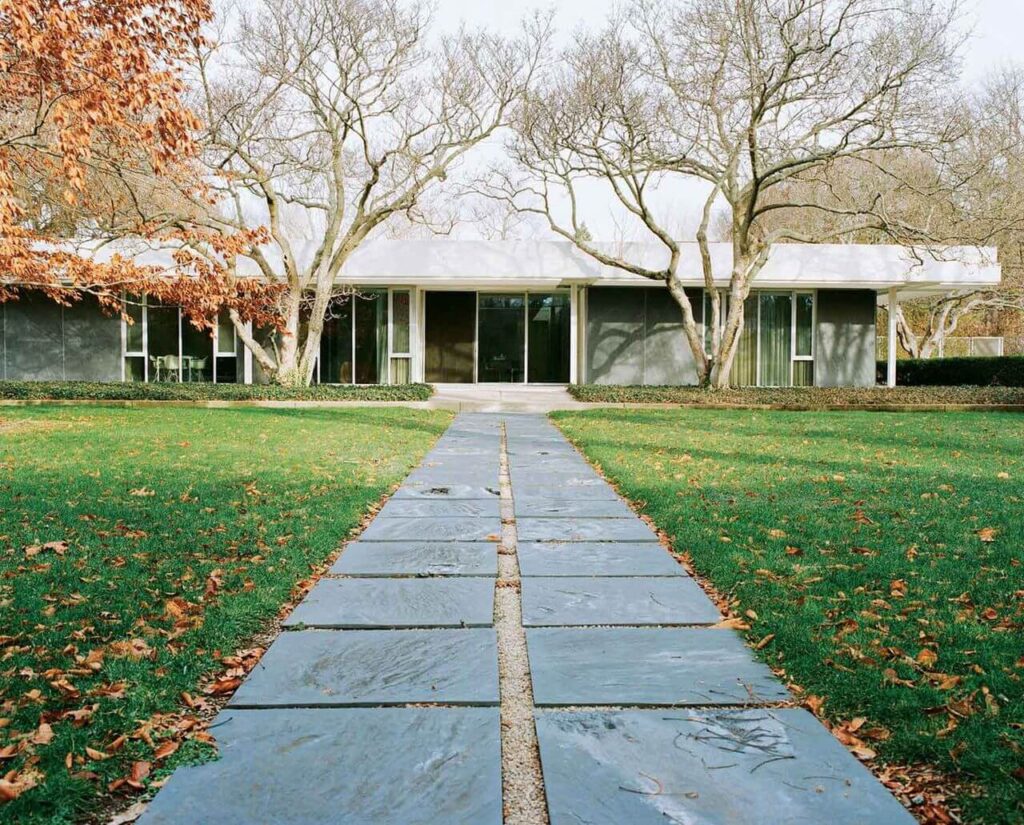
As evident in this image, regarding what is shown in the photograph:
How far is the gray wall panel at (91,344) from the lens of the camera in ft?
64.8

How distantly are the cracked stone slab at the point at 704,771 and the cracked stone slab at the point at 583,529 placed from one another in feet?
7.54

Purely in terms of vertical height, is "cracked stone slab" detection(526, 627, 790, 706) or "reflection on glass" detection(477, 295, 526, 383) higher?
"reflection on glass" detection(477, 295, 526, 383)

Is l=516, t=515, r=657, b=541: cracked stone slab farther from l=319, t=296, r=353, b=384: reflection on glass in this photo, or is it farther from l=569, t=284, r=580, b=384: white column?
l=319, t=296, r=353, b=384: reflection on glass

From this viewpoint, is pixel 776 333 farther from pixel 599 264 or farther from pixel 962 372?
pixel 962 372

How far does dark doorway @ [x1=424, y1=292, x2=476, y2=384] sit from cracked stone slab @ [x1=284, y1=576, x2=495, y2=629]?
56.9ft

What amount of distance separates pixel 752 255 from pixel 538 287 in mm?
5719

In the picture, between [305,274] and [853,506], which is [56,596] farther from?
[305,274]

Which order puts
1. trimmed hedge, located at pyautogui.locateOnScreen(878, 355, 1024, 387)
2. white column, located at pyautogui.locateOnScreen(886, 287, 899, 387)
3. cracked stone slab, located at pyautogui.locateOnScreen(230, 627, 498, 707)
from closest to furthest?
cracked stone slab, located at pyautogui.locateOnScreen(230, 627, 498, 707) < trimmed hedge, located at pyautogui.locateOnScreen(878, 355, 1024, 387) < white column, located at pyautogui.locateOnScreen(886, 287, 899, 387)

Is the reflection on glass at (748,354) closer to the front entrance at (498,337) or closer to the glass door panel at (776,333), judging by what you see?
the glass door panel at (776,333)

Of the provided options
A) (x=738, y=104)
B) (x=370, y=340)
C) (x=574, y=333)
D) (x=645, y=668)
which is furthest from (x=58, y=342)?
(x=645, y=668)

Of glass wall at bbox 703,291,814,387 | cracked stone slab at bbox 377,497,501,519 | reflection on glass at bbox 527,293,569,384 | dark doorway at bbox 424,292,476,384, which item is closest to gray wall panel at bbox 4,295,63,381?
dark doorway at bbox 424,292,476,384

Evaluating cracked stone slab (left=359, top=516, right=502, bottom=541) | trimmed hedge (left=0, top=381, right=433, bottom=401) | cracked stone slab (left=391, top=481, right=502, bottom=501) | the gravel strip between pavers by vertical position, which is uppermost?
trimmed hedge (left=0, top=381, right=433, bottom=401)

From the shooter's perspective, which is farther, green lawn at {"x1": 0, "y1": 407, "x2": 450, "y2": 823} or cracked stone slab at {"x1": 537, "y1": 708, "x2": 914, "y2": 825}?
green lawn at {"x1": 0, "y1": 407, "x2": 450, "y2": 823}

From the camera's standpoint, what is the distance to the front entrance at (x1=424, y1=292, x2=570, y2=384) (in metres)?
20.8
